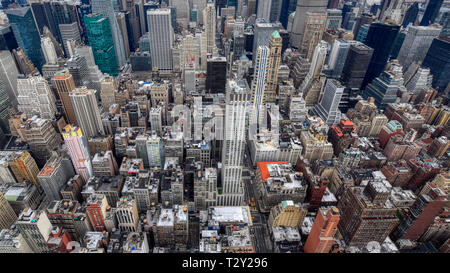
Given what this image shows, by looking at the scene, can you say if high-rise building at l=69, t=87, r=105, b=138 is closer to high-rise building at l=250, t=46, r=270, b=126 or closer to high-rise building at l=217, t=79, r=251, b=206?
high-rise building at l=217, t=79, r=251, b=206

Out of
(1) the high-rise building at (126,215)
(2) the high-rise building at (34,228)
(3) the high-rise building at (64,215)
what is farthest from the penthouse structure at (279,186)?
(2) the high-rise building at (34,228)

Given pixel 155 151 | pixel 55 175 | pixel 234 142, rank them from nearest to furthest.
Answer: pixel 234 142 → pixel 55 175 → pixel 155 151

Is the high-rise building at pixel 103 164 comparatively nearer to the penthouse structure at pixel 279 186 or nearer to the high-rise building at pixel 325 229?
the penthouse structure at pixel 279 186

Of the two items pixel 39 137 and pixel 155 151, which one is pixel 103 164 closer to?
pixel 155 151

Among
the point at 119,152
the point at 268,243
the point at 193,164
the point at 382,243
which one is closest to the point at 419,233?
the point at 382,243

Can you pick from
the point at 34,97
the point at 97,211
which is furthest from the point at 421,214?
the point at 34,97

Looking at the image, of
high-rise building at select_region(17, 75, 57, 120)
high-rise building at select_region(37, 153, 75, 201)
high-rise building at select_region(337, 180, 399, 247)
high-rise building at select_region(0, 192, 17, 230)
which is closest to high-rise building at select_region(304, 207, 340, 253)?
high-rise building at select_region(337, 180, 399, 247)
